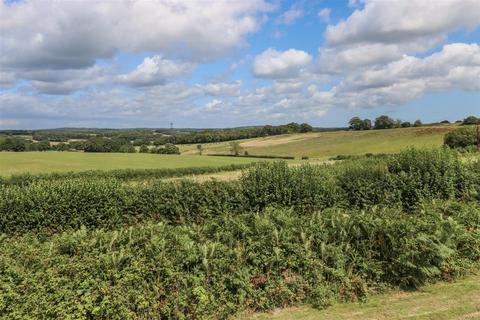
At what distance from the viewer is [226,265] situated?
6.27 m

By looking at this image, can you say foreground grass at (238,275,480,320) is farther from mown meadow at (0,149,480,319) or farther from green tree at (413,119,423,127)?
green tree at (413,119,423,127)

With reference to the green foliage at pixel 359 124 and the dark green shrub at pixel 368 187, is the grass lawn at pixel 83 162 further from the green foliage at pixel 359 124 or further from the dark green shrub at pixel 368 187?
the green foliage at pixel 359 124

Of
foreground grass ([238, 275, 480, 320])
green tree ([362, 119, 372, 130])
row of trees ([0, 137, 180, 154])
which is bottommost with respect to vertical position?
row of trees ([0, 137, 180, 154])

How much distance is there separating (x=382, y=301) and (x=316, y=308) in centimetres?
119

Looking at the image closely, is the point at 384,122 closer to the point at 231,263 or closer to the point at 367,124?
the point at 367,124

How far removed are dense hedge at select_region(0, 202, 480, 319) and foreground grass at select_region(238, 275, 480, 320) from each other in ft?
0.65

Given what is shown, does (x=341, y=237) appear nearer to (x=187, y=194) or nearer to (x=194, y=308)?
(x=194, y=308)

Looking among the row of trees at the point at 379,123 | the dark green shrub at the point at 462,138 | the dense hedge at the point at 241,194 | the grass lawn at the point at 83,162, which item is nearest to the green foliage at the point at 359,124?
the row of trees at the point at 379,123

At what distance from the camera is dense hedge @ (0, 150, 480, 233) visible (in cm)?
1508

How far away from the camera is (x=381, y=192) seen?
15719 millimetres

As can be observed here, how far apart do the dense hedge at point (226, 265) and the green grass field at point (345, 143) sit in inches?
2339

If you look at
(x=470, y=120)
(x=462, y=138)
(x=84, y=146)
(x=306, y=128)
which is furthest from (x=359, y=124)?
(x=84, y=146)

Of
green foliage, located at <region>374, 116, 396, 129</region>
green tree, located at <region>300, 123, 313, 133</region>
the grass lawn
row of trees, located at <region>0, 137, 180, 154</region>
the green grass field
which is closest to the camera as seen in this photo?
the grass lawn

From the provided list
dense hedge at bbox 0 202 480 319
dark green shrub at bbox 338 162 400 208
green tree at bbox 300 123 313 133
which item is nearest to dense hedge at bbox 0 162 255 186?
dark green shrub at bbox 338 162 400 208
